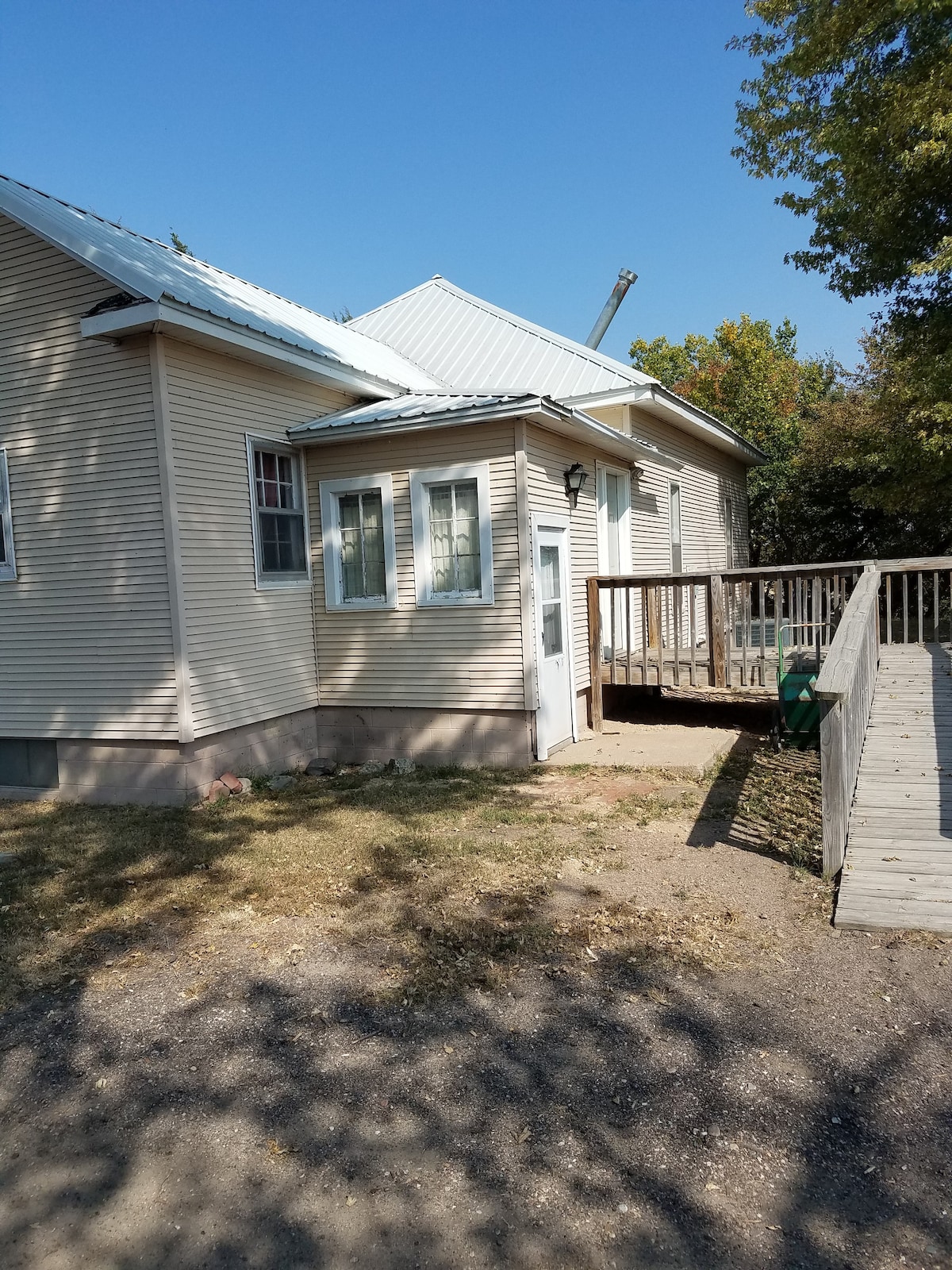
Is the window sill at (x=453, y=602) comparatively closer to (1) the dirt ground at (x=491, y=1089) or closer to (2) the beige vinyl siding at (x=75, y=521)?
(2) the beige vinyl siding at (x=75, y=521)

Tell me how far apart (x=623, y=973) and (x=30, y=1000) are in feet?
8.99

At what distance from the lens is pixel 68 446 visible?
7918mm

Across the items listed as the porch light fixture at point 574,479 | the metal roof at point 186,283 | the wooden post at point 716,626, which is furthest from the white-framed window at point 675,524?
the wooden post at point 716,626

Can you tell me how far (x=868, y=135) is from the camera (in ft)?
34.7

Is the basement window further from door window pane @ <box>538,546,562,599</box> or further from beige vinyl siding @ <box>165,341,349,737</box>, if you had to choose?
door window pane @ <box>538,546,562,599</box>

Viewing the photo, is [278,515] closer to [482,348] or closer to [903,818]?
[482,348]

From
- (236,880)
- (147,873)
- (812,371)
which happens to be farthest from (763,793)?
(812,371)

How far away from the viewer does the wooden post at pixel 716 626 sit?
29.4 feet

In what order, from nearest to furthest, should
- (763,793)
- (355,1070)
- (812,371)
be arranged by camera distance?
1. (355,1070)
2. (763,793)
3. (812,371)

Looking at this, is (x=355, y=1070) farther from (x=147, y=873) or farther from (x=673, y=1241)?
(x=147, y=873)

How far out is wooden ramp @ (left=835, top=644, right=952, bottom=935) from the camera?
4.41 metres

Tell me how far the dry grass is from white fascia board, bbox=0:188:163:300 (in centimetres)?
427

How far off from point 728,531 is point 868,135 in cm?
794

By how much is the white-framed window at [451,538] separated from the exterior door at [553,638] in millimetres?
581
